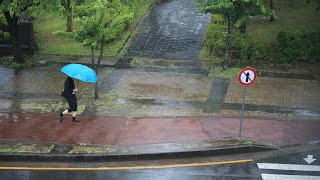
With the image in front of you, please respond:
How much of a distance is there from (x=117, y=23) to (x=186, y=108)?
3617 millimetres

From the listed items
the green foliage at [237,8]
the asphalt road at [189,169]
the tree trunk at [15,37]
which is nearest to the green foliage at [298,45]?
the green foliage at [237,8]

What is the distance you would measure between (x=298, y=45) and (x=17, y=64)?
11.7m

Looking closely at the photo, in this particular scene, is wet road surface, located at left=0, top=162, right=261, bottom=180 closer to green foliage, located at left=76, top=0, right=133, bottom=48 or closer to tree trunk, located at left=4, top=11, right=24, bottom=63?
A: green foliage, located at left=76, top=0, right=133, bottom=48

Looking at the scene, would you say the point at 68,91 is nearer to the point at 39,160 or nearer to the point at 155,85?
the point at 39,160

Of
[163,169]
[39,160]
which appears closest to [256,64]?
[163,169]

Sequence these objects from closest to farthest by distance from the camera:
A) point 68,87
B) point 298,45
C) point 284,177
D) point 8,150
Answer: point 284,177 < point 8,150 < point 68,87 < point 298,45

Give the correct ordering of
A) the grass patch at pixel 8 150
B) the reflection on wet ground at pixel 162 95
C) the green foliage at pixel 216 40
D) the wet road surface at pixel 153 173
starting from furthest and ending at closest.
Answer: the green foliage at pixel 216 40, the reflection on wet ground at pixel 162 95, the grass patch at pixel 8 150, the wet road surface at pixel 153 173

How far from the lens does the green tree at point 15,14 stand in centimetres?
1761


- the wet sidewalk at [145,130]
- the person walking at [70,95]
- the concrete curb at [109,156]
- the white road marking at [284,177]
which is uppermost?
the person walking at [70,95]

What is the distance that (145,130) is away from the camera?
45.8ft

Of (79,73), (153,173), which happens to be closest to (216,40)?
(79,73)

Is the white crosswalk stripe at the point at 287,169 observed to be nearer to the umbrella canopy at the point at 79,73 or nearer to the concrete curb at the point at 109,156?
the concrete curb at the point at 109,156

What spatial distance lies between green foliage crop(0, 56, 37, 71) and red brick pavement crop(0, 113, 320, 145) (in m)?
5.05

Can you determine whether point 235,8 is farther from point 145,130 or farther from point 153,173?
point 153,173
